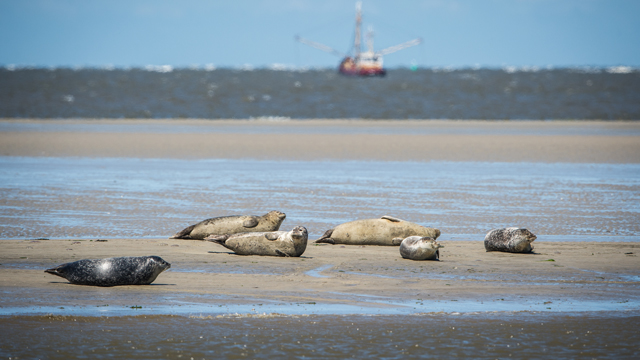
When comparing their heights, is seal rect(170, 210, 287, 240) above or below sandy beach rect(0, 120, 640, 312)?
above

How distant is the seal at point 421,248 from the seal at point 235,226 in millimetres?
1639

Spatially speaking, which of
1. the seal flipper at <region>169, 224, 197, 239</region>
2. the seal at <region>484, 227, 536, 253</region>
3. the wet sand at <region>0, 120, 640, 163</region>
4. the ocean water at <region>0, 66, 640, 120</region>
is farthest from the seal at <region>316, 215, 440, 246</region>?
the ocean water at <region>0, 66, 640, 120</region>

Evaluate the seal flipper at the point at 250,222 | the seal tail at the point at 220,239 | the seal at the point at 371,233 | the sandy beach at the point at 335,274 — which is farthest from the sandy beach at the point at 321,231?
the seal flipper at the point at 250,222

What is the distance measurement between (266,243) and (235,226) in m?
0.94

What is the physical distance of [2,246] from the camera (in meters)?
8.88

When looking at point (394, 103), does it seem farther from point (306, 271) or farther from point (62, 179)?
point (306, 271)

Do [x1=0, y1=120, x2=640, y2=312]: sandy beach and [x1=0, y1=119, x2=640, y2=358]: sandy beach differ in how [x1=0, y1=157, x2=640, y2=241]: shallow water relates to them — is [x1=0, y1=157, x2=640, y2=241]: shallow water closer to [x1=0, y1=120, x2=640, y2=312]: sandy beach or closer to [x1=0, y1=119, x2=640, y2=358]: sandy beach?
[x1=0, y1=119, x2=640, y2=358]: sandy beach

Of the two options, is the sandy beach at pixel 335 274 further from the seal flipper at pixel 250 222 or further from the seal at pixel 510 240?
the seal flipper at pixel 250 222

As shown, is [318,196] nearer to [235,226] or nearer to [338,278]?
[235,226]

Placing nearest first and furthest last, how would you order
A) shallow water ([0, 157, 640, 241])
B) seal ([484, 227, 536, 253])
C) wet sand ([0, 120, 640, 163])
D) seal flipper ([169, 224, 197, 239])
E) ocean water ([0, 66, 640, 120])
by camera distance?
seal ([484, 227, 536, 253]), seal flipper ([169, 224, 197, 239]), shallow water ([0, 157, 640, 241]), wet sand ([0, 120, 640, 163]), ocean water ([0, 66, 640, 120])

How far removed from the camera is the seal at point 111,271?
22.5 feet

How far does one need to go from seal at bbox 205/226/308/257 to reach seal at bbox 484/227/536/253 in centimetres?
212

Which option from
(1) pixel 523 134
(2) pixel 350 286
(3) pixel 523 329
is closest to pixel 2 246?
(2) pixel 350 286

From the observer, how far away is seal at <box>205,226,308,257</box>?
8.42m
